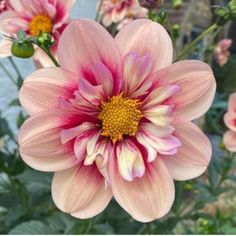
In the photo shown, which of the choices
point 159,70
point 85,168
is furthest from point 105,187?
point 159,70

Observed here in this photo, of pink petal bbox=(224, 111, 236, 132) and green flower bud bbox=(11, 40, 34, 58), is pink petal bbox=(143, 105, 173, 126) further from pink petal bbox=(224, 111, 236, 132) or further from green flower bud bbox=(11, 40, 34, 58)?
pink petal bbox=(224, 111, 236, 132)

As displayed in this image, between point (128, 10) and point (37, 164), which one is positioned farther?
point (128, 10)

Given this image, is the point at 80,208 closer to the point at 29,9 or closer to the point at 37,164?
the point at 37,164

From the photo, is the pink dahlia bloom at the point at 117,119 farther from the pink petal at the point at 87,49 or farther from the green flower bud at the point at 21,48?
the green flower bud at the point at 21,48

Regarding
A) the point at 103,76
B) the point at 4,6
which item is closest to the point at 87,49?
the point at 103,76

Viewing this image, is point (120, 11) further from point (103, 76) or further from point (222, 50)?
point (222, 50)

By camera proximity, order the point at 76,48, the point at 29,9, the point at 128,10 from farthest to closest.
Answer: the point at 128,10 < the point at 29,9 < the point at 76,48
